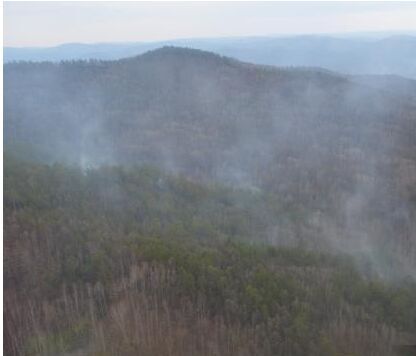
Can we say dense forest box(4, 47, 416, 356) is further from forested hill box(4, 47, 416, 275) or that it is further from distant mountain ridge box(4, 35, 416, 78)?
distant mountain ridge box(4, 35, 416, 78)

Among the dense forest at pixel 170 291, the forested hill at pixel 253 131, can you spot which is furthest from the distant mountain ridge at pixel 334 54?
the dense forest at pixel 170 291

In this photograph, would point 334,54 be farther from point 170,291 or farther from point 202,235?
point 170,291

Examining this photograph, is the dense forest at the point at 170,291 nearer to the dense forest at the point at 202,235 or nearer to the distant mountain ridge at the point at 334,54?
the dense forest at the point at 202,235

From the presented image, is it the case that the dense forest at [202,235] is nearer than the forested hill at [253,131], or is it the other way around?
the dense forest at [202,235]

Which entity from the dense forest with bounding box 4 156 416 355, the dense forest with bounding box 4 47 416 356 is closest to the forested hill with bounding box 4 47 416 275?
the dense forest with bounding box 4 47 416 356

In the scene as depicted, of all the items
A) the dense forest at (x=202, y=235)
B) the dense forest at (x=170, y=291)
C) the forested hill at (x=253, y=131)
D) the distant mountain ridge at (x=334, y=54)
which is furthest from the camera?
the distant mountain ridge at (x=334, y=54)
